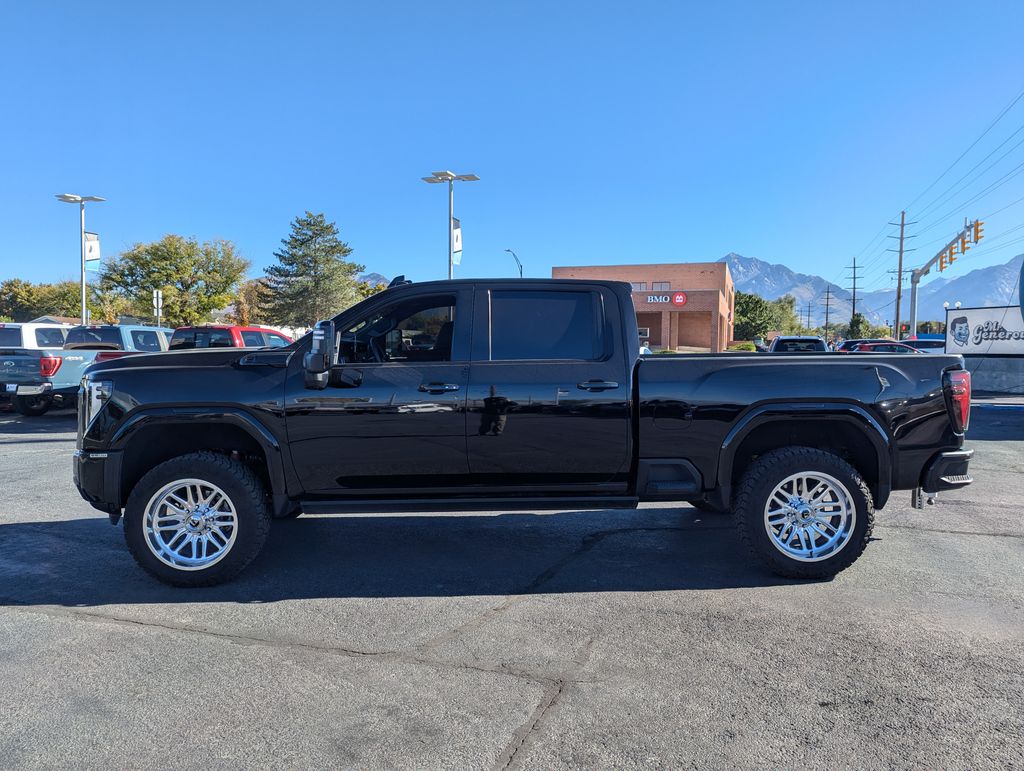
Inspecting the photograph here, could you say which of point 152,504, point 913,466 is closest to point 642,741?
point 913,466

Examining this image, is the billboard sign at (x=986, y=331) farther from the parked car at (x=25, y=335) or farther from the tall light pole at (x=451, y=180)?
the parked car at (x=25, y=335)

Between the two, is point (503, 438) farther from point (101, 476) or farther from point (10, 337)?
point (10, 337)

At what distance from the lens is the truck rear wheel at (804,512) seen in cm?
473

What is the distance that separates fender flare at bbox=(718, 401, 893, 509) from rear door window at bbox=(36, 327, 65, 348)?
16.3 meters

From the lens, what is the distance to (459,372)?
480 cm

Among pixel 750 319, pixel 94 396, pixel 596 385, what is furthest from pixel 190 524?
pixel 750 319

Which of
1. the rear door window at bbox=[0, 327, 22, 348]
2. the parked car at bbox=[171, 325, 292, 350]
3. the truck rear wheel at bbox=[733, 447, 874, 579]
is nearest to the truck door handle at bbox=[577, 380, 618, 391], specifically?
the truck rear wheel at bbox=[733, 447, 874, 579]

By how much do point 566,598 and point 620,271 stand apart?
52.9m

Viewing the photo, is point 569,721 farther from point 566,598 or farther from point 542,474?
point 542,474

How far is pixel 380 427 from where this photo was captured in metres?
4.72

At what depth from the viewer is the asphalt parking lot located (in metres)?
2.87

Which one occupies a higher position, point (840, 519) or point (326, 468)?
point (326, 468)

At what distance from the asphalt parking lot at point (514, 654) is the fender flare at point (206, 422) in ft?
2.92

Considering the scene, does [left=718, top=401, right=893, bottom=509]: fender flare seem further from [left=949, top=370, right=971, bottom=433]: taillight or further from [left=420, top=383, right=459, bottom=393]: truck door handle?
[left=420, top=383, right=459, bottom=393]: truck door handle
